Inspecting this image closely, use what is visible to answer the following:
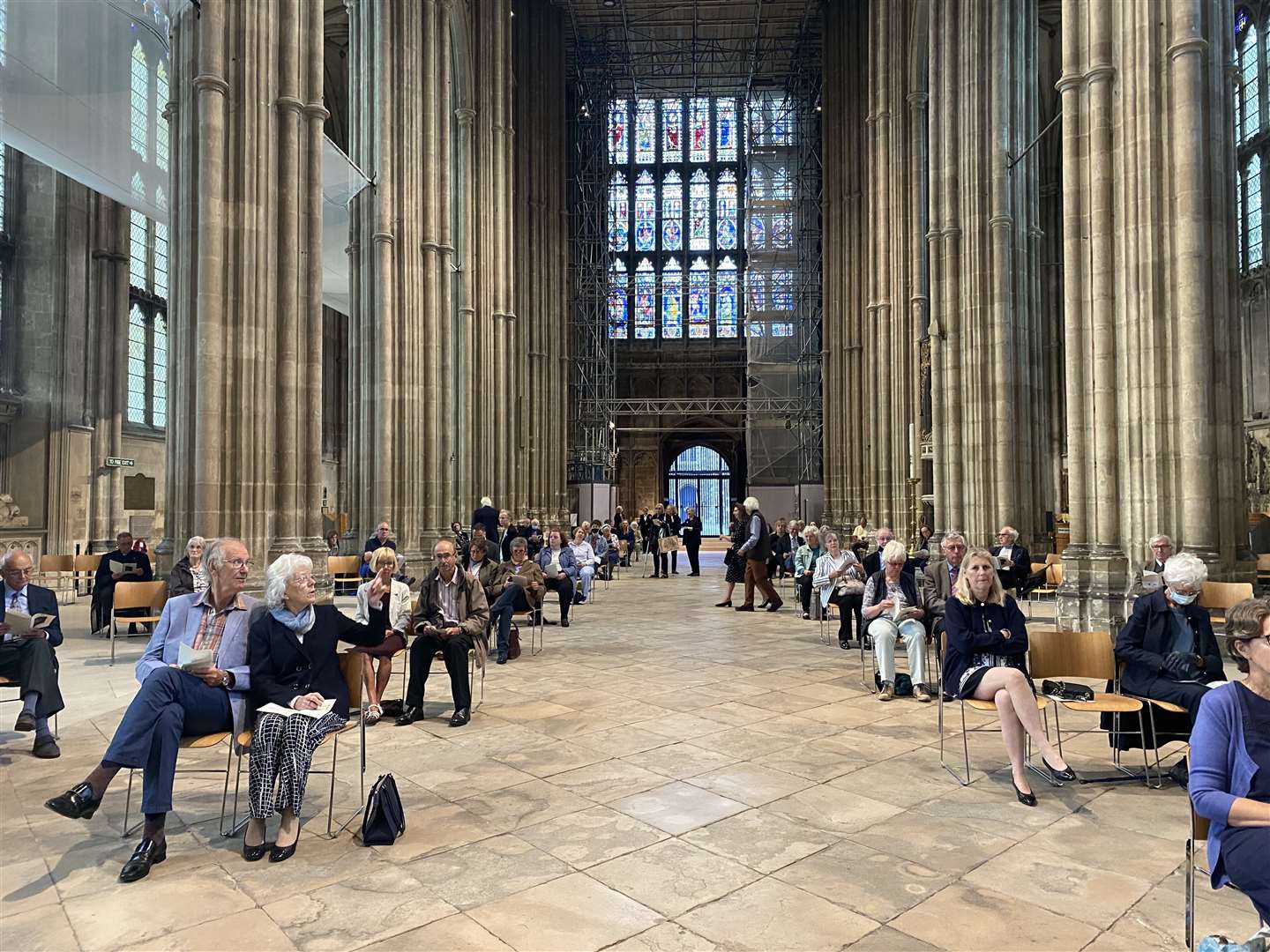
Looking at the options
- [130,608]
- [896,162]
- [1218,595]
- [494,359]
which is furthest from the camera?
[494,359]

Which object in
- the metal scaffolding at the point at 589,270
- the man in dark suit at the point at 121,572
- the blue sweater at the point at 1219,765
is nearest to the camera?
the blue sweater at the point at 1219,765

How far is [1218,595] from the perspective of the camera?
6891 millimetres

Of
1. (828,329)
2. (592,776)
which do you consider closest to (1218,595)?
(592,776)

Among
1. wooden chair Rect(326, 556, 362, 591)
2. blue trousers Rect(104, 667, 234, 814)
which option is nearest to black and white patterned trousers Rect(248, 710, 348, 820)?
blue trousers Rect(104, 667, 234, 814)

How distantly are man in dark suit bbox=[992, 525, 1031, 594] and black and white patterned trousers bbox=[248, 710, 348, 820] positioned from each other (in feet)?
28.2

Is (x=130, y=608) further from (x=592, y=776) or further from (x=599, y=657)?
(x=592, y=776)

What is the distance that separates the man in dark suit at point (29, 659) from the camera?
5.34 meters

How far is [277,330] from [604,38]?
23932mm

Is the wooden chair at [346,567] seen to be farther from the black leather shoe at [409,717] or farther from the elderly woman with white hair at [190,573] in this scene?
the black leather shoe at [409,717]

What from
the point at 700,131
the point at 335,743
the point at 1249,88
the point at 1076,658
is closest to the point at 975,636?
the point at 1076,658

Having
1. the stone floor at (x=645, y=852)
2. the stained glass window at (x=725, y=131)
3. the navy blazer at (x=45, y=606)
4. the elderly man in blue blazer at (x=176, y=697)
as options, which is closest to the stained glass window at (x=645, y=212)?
the stained glass window at (x=725, y=131)

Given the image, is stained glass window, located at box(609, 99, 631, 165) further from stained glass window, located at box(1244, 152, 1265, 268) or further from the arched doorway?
stained glass window, located at box(1244, 152, 1265, 268)

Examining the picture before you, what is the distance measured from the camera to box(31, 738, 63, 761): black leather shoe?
5203mm

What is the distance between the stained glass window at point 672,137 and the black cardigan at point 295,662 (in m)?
33.8
